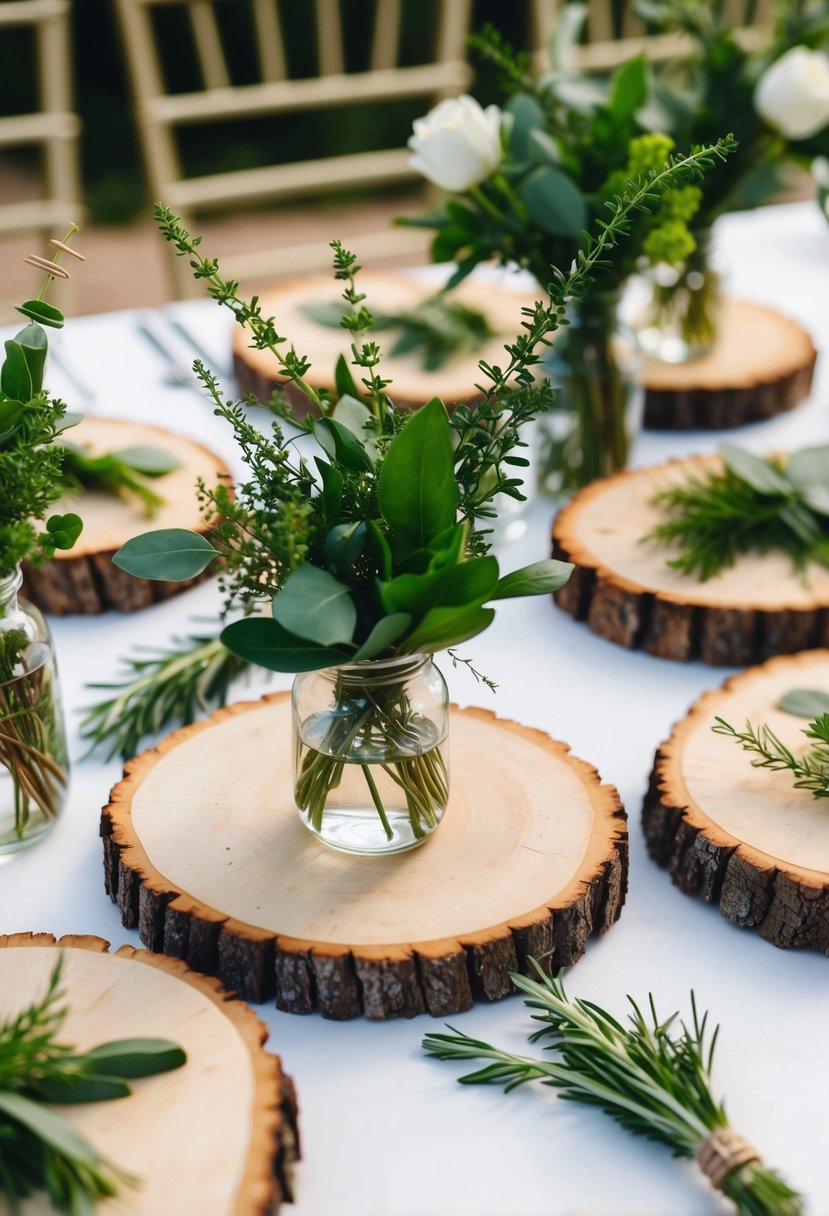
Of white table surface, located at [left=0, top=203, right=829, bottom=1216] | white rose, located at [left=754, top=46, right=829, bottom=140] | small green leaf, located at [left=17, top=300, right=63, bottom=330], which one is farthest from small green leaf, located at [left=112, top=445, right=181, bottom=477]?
white rose, located at [left=754, top=46, right=829, bottom=140]

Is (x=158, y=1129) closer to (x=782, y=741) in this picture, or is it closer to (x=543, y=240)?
(x=782, y=741)

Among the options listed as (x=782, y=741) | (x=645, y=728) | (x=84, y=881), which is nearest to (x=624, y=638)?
(x=645, y=728)

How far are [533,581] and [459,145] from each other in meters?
0.59

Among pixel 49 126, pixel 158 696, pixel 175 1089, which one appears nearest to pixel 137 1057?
pixel 175 1089

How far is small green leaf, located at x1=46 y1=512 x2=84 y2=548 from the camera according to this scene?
0.85 metres

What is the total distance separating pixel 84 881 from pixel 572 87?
0.95 metres

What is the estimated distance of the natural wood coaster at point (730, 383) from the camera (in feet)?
5.22

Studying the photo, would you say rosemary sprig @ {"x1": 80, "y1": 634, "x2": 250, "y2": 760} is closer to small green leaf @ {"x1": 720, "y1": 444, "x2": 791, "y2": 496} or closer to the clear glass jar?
the clear glass jar

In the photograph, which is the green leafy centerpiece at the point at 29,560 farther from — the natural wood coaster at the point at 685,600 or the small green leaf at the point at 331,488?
the natural wood coaster at the point at 685,600

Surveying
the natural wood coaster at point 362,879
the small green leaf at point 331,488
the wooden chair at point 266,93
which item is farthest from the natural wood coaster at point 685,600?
the wooden chair at point 266,93

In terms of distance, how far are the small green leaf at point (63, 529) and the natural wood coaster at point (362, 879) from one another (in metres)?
0.20

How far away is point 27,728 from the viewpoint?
36.7 inches

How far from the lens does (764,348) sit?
1703 mm

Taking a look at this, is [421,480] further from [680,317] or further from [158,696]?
[680,317]
